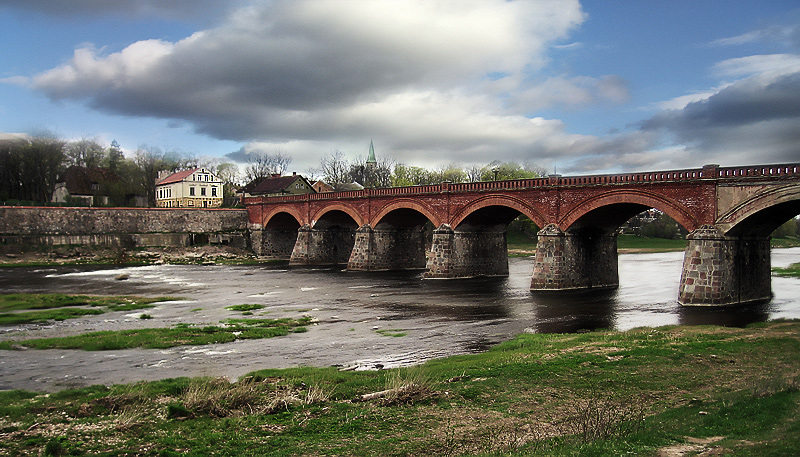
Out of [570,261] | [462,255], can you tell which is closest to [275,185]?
[462,255]

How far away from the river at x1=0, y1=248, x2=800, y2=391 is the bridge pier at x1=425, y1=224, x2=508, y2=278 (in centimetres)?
192

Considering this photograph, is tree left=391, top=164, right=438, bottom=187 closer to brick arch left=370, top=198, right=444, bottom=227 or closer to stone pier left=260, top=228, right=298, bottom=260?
stone pier left=260, top=228, right=298, bottom=260

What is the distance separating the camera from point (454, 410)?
12117 millimetres

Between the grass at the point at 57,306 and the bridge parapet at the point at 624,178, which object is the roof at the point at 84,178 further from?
the grass at the point at 57,306

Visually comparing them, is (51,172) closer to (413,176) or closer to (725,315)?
(413,176)

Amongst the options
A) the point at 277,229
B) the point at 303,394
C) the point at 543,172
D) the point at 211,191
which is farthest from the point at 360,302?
the point at 543,172

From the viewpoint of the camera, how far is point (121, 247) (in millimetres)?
65875

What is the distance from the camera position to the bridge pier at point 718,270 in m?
30.6

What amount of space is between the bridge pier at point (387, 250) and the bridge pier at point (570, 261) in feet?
65.2

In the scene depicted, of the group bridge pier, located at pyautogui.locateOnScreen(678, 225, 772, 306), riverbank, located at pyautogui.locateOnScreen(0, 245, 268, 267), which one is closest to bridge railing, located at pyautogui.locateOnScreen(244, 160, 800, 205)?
bridge pier, located at pyautogui.locateOnScreen(678, 225, 772, 306)

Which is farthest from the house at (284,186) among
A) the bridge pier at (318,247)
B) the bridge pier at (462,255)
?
the bridge pier at (462,255)

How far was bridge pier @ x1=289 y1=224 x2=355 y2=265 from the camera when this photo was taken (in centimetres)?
6506

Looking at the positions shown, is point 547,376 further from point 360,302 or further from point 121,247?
point 121,247

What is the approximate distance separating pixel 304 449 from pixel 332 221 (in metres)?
56.9
